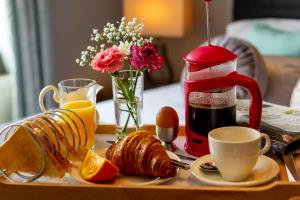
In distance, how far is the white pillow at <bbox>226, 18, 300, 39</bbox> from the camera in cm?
293

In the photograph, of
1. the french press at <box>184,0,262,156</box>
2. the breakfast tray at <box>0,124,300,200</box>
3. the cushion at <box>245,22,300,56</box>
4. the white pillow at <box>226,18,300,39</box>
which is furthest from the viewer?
the white pillow at <box>226,18,300,39</box>

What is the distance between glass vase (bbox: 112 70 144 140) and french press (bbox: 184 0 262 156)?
0.46 feet

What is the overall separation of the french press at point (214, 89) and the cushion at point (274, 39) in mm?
1698

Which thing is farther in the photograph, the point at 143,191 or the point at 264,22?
the point at 264,22

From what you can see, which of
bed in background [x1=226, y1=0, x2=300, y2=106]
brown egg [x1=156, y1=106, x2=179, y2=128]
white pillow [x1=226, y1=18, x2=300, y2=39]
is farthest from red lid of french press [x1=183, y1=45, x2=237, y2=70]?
white pillow [x1=226, y1=18, x2=300, y2=39]

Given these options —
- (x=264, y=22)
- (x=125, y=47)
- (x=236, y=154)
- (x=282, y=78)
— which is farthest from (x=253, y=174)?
(x=264, y=22)

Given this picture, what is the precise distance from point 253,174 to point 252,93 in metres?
0.20

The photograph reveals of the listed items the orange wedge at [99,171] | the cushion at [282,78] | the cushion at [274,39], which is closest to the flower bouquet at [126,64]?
the orange wedge at [99,171]

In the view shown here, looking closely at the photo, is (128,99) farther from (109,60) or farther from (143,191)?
(143,191)

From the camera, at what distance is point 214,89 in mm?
1163

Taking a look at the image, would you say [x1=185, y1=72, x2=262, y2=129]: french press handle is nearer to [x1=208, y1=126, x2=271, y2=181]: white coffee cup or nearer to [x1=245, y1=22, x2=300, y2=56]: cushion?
[x1=208, y1=126, x2=271, y2=181]: white coffee cup

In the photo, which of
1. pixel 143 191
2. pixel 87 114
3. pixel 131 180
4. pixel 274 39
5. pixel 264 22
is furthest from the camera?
pixel 264 22

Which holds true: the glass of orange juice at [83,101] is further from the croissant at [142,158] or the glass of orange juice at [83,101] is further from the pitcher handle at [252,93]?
the pitcher handle at [252,93]

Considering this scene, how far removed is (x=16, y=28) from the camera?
282cm
